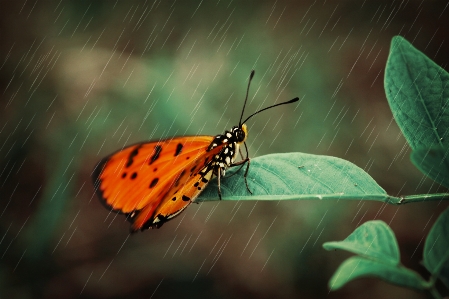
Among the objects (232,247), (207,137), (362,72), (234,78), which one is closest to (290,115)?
(234,78)

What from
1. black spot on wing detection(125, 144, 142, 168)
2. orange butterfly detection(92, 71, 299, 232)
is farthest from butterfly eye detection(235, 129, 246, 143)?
black spot on wing detection(125, 144, 142, 168)

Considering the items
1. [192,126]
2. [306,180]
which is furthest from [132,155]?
[192,126]

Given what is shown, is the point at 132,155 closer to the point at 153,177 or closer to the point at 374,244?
the point at 153,177

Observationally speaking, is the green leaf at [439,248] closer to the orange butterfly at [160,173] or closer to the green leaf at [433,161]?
the green leaf at [433,161]

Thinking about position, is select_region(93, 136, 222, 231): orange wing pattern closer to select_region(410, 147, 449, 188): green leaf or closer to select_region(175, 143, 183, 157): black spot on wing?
select_region(175, 143, 183, 157): black spot on wing

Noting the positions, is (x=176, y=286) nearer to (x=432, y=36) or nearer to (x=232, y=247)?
(x=232, y=247)

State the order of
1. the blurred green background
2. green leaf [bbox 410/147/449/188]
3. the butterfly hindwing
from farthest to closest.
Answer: the blurred green background, the butterfly hindwing, green leaf [bbox 410/147/449/188]

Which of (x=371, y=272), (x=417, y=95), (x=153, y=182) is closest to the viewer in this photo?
(x=371, y=272)

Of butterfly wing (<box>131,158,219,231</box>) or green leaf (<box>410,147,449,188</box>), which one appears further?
butterfly wing (<box>131,158,219,231</box>)
